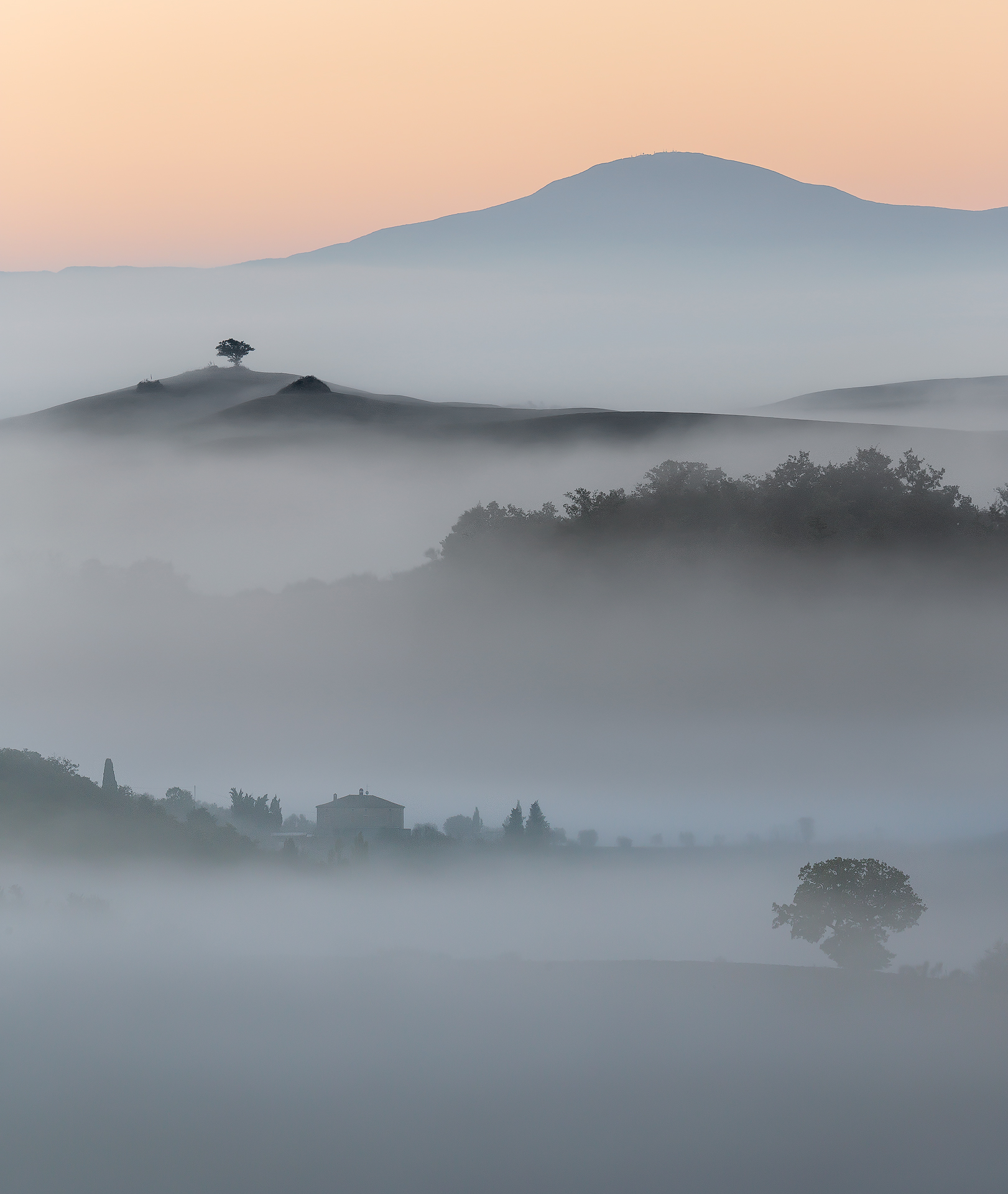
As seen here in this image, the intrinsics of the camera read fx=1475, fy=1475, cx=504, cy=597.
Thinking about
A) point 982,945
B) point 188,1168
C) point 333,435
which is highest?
point 333,435

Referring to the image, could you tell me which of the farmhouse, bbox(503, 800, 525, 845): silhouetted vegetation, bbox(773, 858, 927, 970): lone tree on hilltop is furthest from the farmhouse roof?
bbox(773, 858, 927, 970): lone tree on hilltop

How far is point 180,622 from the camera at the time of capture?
169 metres

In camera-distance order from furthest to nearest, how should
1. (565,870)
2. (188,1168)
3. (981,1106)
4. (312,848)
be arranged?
(565,870) → (312,848) → (981,1106) → (188,1168)

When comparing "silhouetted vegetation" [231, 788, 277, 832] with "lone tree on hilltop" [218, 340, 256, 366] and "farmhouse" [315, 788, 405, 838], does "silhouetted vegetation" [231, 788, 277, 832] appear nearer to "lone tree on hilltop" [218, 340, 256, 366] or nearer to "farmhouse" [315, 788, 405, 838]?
"farmhouse" [315, 788, 405, 838]

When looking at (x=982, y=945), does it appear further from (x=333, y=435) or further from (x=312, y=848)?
(x=333, y=435)

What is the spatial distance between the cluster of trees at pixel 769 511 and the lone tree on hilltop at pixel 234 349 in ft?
125

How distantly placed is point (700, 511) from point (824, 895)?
1903 inches

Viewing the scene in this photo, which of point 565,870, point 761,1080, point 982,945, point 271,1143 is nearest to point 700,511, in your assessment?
point 565,870

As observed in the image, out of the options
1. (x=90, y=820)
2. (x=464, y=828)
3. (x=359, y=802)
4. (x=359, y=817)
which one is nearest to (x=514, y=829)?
(x=464, y=828)

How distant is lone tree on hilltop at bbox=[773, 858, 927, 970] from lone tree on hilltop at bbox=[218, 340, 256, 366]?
295 feet

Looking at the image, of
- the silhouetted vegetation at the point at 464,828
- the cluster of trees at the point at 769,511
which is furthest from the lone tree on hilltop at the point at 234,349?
the silhouetted vegetation at the point at 464,828

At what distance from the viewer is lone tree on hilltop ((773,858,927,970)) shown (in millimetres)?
68750

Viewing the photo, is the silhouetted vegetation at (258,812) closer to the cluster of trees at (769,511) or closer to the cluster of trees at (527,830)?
the cluster of trees at (527,830)

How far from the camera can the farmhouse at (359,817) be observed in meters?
107
